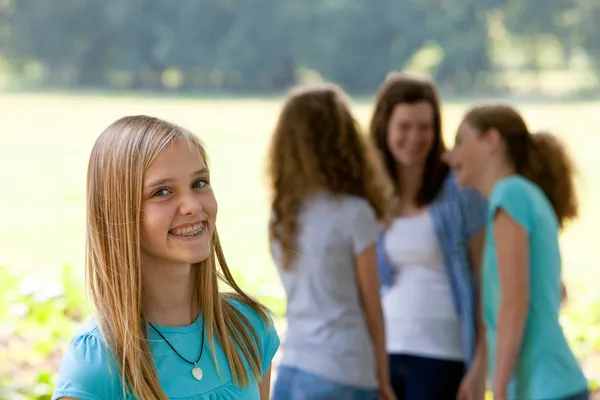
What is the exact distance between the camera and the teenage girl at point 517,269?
2463mm

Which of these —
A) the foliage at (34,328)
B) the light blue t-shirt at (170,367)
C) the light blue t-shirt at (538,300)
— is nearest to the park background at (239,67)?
the foliage at (34,328)

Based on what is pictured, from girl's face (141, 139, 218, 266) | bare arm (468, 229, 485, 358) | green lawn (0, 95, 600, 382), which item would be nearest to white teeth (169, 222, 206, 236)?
girl's face (141, 139, 218, 266)

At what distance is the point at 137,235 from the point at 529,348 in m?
1.39

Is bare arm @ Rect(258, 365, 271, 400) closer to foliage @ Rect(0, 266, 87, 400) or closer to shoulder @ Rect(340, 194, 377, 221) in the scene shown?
shoulder @ Rect(340, 194, 377, 221)

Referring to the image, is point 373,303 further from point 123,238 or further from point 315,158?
point 123,238

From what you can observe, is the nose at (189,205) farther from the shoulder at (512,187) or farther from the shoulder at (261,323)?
the shoulder at (512,187)

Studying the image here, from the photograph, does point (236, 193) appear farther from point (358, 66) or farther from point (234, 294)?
point (234, 294)

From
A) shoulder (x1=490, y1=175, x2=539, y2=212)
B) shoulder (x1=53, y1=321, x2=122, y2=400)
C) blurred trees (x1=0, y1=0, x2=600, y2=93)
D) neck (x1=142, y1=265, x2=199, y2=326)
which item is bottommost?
shoulder (x1=53, y1=321, x2=122, y2=400)

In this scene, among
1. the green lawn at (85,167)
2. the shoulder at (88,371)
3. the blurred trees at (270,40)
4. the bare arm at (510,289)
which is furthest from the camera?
the green lawn at (85,167)

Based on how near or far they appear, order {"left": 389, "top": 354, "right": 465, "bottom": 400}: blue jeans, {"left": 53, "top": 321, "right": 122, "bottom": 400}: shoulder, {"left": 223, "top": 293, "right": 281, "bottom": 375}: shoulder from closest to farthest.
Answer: {"left": 53, "top": 321, "right": 122, "bottom": 400}: shoulder, {"left": 223, "top": 293, "right": 281, "bottom": 375}: shoulder, {"left": 389, "top": 354, "right": 465, "bottom": 400}: blue jeans

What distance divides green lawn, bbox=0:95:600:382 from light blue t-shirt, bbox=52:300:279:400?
497cm

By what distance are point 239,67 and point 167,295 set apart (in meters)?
5.47

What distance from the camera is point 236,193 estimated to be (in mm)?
7969

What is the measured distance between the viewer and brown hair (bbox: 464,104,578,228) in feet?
8.94
